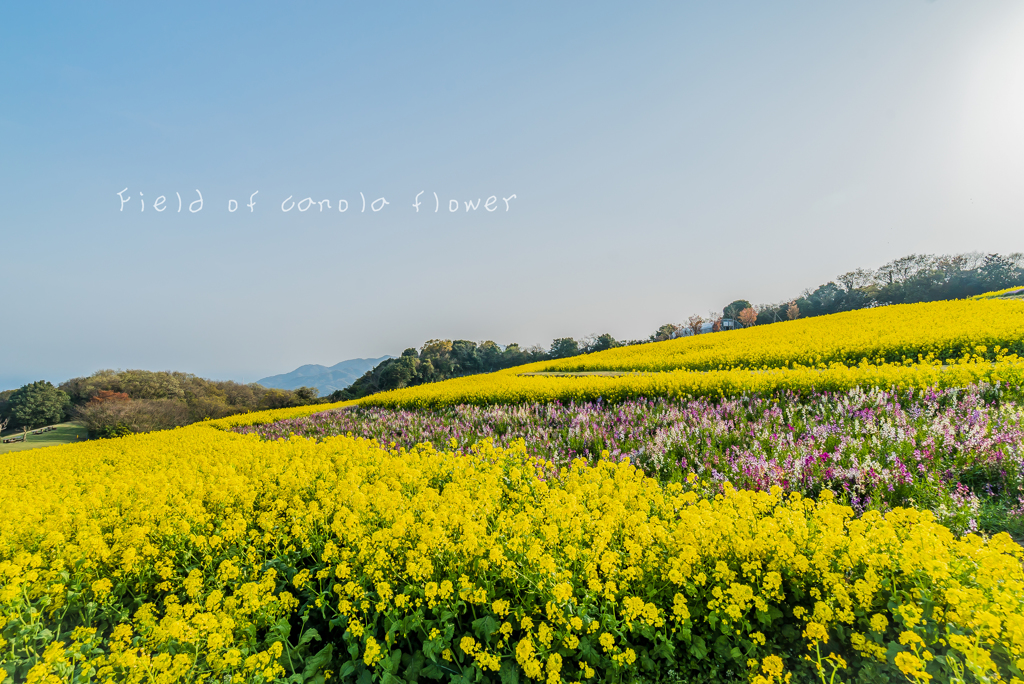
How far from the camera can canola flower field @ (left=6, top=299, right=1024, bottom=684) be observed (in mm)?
2533

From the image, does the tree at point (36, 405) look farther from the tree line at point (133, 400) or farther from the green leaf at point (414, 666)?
the green leaf at point (414, 666)

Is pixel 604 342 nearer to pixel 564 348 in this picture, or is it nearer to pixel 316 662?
pixel 564 348

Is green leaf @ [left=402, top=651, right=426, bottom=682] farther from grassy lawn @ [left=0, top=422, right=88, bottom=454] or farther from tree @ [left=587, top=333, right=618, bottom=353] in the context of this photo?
tree @ [left=587, top=333, right=618, bottom=353]

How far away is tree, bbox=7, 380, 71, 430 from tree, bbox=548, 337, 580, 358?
48167mm

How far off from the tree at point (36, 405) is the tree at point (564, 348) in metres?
48.2

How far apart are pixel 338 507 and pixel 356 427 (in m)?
10.3

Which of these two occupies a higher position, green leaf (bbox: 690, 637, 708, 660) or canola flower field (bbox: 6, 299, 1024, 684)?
canola flower field (bbox: 6, 299, 1024, 684)

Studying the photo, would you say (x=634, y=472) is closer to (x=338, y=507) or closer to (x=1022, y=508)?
(x=338, y=507)

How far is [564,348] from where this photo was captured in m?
59.6

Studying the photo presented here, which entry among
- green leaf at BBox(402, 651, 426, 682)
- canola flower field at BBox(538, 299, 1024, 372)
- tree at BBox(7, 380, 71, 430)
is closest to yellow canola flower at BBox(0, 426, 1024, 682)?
green leaf at BBox(402, 651, 426, 682)

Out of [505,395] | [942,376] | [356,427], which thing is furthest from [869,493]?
[356,427]

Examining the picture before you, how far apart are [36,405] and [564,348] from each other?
50.5m

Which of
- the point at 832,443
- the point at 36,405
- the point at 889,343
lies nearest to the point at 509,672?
the point at 832,443

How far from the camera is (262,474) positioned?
226 inches
